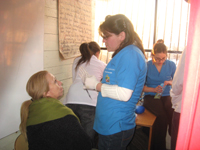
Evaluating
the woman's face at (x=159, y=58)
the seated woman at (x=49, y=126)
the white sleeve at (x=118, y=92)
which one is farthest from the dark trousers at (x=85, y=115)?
the woman's face at (x=159, y=58)

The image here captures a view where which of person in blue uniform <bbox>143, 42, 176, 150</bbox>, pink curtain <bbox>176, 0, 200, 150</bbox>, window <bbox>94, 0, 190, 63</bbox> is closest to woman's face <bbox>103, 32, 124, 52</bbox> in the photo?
pink curtain <bbox>176, 0, 200, 150</bbox>

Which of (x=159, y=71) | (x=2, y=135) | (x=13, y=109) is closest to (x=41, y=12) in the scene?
(x=13, y=109)

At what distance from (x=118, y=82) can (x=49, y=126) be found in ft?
1.51

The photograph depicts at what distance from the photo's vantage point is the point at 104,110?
95 cm

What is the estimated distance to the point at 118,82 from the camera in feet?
2.75

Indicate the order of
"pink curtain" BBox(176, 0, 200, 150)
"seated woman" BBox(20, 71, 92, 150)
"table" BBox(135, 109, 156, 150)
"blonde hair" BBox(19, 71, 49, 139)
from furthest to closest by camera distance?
"table" BBox(135, 109, 156, 150) < "blonde hair" BBox(19, 71, 49, 139) < "seated woman" BBox(20, 71, 92, 150) < "pink curtain" BBox(176, 0, 200, 150)

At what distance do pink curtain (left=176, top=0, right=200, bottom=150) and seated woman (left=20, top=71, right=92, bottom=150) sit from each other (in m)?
0.76

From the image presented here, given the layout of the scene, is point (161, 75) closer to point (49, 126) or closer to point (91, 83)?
point (91, 83)

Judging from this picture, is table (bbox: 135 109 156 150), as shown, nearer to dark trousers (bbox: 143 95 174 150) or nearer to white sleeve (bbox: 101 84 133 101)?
dark trousers (bbox: 143 95 174 150)

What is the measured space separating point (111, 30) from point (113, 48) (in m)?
0.11

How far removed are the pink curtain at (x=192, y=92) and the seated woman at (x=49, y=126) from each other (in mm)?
761

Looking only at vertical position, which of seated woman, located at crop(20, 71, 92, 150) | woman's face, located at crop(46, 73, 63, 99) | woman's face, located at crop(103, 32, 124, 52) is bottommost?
seated woman, located at crop(20, 71, 92, 150)

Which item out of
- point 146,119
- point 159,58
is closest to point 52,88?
point 146,119

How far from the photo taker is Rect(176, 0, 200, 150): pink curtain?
27 cm
